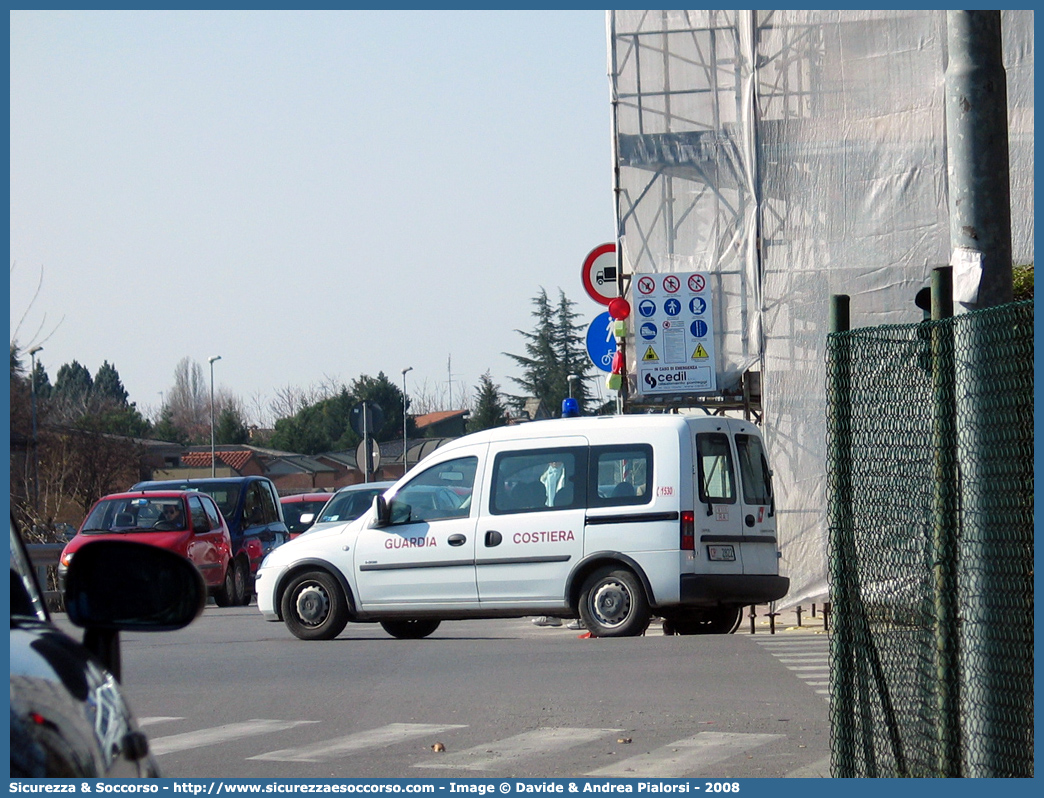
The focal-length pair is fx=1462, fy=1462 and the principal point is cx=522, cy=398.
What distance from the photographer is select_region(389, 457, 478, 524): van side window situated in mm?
13875

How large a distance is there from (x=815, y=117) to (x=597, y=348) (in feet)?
12.7

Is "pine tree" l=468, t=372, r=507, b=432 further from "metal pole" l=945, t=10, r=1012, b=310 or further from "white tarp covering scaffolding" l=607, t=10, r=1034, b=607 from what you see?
"metal pole" l=945, t=10, r=1012, b=310

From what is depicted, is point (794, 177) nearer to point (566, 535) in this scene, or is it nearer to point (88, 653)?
point (566, 535)

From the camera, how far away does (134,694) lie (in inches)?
409

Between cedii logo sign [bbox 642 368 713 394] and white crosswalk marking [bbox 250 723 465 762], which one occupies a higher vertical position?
cedii logo sign [bbox 642 368 713 394]

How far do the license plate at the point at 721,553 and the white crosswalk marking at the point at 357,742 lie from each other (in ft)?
16.7

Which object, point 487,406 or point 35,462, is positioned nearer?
point 35,462

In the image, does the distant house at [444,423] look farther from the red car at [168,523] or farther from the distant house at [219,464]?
the red car at [168,523]

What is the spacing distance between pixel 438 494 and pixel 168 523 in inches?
348

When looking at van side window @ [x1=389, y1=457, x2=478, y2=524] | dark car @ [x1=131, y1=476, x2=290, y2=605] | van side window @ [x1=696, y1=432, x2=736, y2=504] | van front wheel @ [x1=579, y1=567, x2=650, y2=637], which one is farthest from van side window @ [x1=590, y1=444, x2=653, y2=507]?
dark car @ [x1=131, y1=476, x2=290, y2=605]

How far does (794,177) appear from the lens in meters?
17.6

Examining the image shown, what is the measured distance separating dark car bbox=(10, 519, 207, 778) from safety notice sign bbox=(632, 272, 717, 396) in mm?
14891

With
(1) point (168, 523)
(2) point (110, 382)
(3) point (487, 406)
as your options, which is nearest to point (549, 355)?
(3) point (487, 406)
